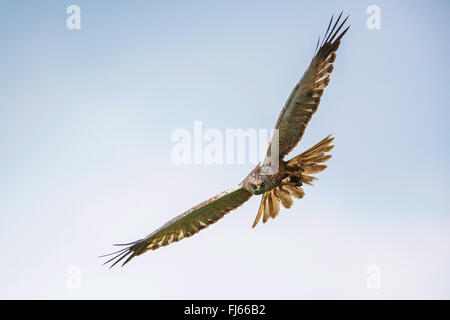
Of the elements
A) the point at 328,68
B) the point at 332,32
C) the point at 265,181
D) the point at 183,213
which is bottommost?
Answer: the point at 183,213

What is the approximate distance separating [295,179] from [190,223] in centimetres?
238

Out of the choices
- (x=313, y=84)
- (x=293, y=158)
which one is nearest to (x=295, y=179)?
(x=293, y=158)

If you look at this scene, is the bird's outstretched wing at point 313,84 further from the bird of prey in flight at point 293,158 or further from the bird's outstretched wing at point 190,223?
the bird's outstretched wing at point 190,223

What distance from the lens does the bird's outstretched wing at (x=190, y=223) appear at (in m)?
8.03

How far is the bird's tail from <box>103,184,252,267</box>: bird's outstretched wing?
1.67 feet

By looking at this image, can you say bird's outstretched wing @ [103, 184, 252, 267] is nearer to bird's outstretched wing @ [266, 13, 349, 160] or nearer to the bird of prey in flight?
the bird of prey in flight

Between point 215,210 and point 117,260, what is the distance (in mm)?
2007

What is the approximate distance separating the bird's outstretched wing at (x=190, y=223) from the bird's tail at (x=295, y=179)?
510 mm

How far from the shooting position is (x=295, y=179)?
23.9 ft
